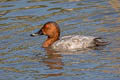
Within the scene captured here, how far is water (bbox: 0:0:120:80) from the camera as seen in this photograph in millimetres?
8618

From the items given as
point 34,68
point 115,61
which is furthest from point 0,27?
point 115,61

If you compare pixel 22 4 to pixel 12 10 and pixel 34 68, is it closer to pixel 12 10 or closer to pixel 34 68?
pixel 12 10

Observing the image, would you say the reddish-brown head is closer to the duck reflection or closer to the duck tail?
the duck reflection

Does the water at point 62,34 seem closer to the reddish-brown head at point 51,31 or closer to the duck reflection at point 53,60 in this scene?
the duck reflection at point 53,60

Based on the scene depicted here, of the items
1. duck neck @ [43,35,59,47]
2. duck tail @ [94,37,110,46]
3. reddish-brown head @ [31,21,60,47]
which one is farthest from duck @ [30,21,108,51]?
reddish-brown head @ [31,21,60,47]

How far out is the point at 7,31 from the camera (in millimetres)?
12742

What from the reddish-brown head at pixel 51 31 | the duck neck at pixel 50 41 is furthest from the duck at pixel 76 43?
the reddish-brown head at pixel 51 31

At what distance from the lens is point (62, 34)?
12414 mm

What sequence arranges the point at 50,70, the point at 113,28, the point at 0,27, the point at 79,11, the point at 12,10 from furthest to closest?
the point at 12,10 → the point at 79,11 → the point at 0,27 → the point at 113,28 → the point at 50,70

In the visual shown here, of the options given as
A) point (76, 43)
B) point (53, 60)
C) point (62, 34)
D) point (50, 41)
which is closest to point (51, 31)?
point (50, 41)

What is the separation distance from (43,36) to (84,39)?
2.31 m

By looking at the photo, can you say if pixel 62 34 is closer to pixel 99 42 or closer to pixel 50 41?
pixel 50 41

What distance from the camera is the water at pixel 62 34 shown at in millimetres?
8618

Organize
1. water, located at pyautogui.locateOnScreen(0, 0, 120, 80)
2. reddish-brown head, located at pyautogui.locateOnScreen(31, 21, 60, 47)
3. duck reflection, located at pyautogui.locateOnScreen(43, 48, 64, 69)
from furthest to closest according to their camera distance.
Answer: reddish-brown head, located at pyautogui.locateOnScreen(31, 21, 60, 47) → duck reflection, located at pyautogui.locateOnScreen(43, 48, 64, 69) → water, located at pyautogui.locateOnScreen(0, 0, 120, 80)
